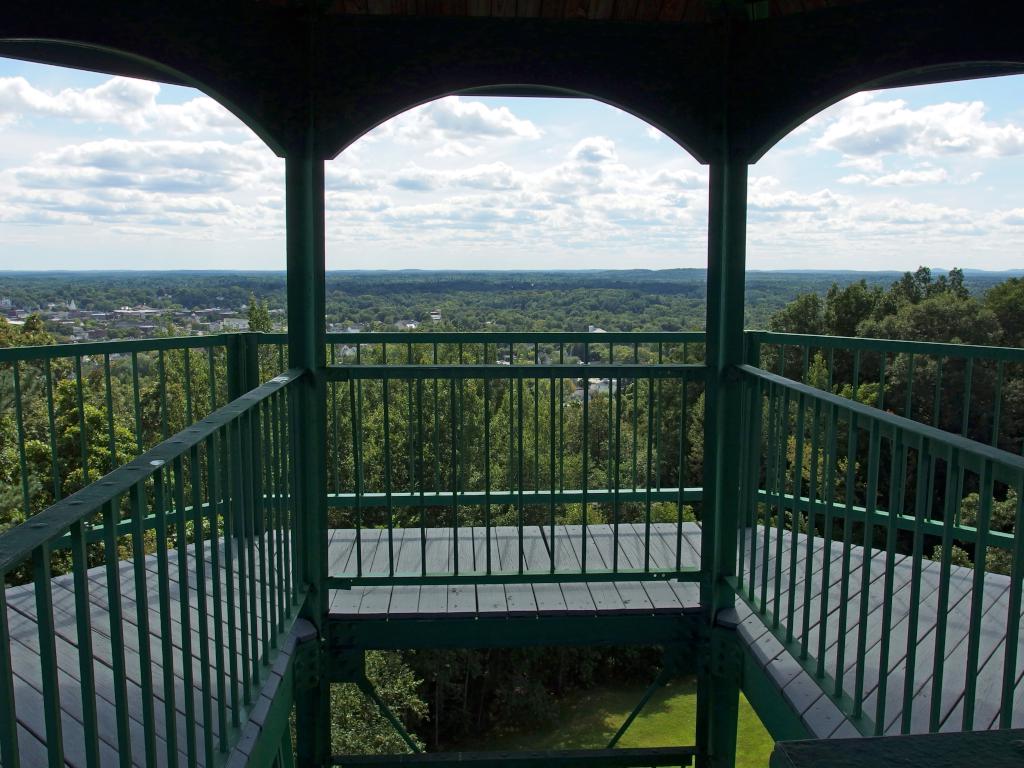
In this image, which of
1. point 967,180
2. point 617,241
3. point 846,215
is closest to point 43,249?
point 617,241

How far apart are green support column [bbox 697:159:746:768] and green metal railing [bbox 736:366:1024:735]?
12 centimetres

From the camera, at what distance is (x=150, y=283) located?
33031 mm

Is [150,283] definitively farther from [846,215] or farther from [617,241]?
[846,215]

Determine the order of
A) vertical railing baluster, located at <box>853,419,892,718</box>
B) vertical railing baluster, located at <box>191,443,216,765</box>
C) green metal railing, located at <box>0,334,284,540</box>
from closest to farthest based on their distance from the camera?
vertical railing baluster, located at <box>191,443,216,765</box> < vertical railing baluster, located at <box>853,419,892,718</box> < green metal railing, located at <box>0,334,284,540</box>

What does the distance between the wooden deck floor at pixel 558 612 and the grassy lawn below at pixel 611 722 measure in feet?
71.3

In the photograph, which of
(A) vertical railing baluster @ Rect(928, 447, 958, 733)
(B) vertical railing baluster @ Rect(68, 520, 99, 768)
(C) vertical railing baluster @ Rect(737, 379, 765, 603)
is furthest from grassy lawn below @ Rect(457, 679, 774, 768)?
(B) vertical railing baluster @ Rect(68, 520, 99, 768)

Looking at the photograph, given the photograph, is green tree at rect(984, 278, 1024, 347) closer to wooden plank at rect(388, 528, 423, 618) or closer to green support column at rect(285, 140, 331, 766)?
wooden plank at rect(388, 528, 423, 618)

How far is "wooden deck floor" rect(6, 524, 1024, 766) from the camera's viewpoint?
2695 millimetres

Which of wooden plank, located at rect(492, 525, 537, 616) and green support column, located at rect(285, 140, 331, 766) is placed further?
wooden plank, located at rect(492, 525, 537, 616)

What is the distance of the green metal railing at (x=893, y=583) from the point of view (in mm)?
1911

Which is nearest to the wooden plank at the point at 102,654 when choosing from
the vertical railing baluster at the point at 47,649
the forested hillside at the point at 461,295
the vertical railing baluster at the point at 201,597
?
the vertical railing baluster at the point at 201,597

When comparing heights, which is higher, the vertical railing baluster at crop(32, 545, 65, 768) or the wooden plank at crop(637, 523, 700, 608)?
the vertical railing baluster at crop(32, 545, 65, 768)

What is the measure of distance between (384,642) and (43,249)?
160 feet

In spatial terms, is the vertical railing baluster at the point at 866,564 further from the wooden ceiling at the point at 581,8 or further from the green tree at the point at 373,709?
the green tree at the point at 373,709
